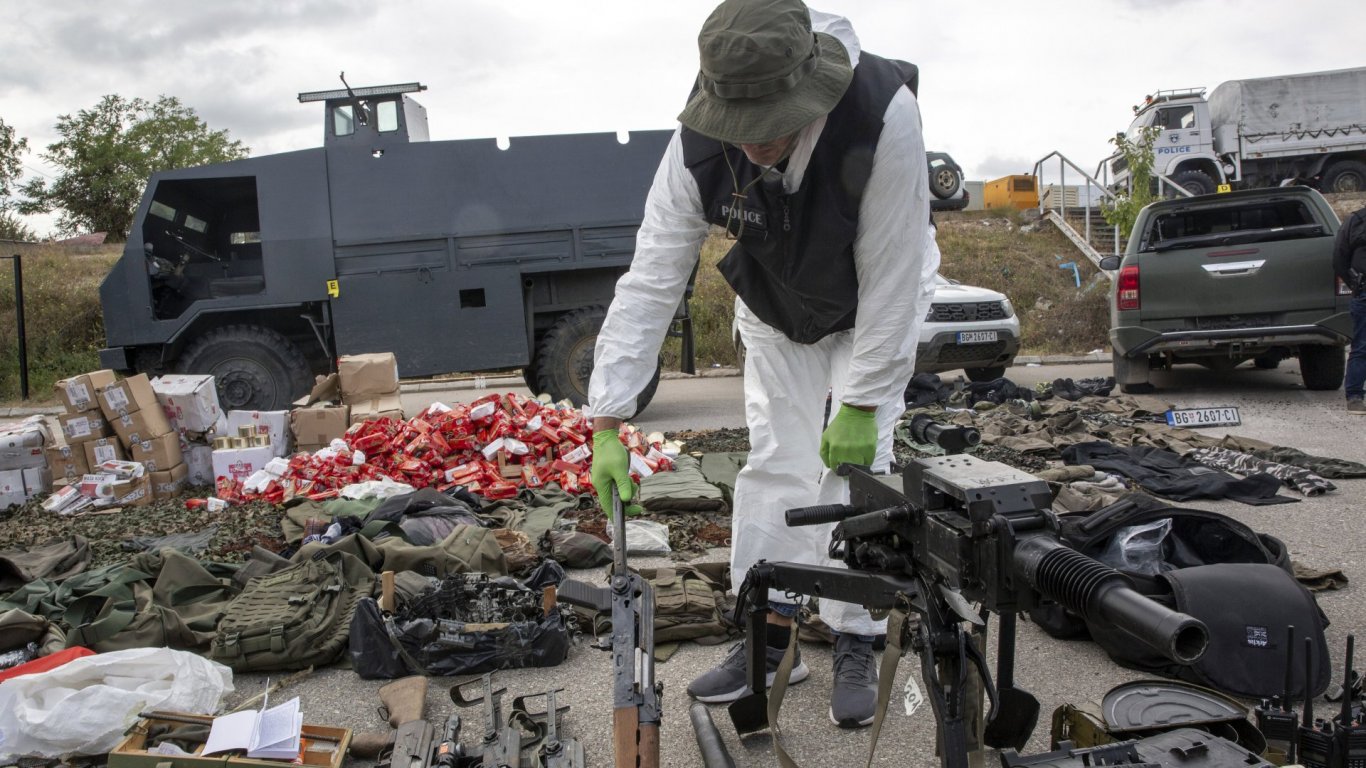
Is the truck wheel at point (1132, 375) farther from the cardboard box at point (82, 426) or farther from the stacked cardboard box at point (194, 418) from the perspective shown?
the cardboard box at point (82, 426)

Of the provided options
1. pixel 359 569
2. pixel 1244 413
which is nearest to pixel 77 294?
pixel 359 569

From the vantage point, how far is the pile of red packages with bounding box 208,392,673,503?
639cm

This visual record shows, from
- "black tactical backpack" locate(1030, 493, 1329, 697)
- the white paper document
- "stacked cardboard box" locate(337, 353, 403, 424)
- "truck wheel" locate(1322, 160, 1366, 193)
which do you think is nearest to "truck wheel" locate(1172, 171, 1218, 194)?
"truck wheel" locate(1322, 160, 1366, 193)

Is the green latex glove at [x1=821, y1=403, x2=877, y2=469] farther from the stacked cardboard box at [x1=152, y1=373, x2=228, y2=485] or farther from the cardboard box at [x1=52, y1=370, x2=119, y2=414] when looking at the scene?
the cardboard box at [x1=52, y1=370, x2=119, y2=414]

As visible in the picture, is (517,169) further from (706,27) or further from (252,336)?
(706,27)

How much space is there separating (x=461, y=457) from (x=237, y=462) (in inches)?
65.9

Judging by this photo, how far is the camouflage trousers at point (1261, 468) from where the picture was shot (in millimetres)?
5289

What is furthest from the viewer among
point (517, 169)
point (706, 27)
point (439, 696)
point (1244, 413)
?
point (517, 169)

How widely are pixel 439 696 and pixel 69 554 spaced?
9.25ft

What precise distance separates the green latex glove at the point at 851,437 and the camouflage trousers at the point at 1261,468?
400cm

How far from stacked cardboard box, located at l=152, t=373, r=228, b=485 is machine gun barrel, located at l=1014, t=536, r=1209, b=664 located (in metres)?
7.05

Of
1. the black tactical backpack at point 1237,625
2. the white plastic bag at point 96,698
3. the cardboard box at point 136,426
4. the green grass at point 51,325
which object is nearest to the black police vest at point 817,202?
the black tactical backpack at point 1237,625

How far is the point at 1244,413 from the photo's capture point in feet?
26.3

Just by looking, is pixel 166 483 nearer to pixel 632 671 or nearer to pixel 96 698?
pixel 96 698
